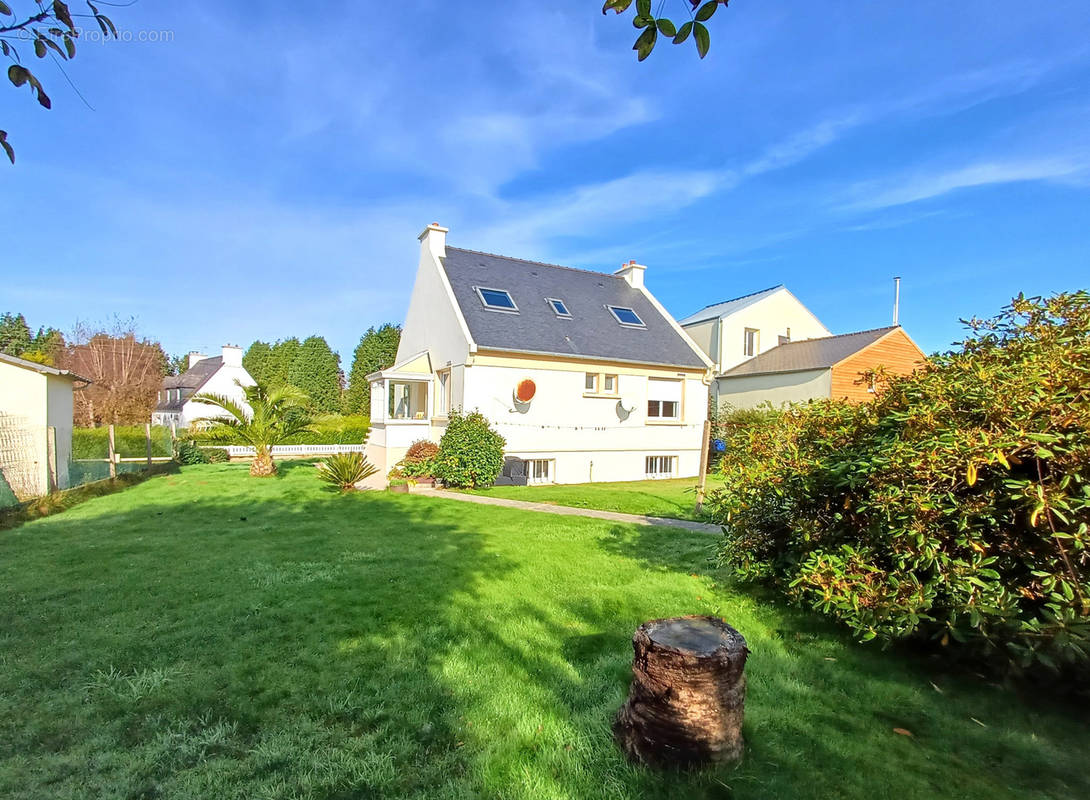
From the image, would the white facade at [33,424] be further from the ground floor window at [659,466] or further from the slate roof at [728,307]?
the slate roof at [728,307]

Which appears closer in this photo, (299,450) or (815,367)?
(815,367)

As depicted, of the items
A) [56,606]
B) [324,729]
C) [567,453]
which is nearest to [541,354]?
[567,453]

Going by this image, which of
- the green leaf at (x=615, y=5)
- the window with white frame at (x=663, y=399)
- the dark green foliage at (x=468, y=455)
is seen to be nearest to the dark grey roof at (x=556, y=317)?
the window with white frame at (x=663, y=399)

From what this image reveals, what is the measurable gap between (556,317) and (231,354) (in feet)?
109

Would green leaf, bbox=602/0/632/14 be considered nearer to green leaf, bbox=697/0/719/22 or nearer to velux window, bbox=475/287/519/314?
green leaf, bbox=697/0/719/22

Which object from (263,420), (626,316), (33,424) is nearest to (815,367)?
(626,316)

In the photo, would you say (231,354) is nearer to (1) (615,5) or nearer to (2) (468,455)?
(2) (468,455)

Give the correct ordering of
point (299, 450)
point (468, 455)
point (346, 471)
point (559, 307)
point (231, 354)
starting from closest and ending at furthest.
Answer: point (346, 471) → point (468, 455) → point (559, 307) → point (299, 450) → point (231, 354)

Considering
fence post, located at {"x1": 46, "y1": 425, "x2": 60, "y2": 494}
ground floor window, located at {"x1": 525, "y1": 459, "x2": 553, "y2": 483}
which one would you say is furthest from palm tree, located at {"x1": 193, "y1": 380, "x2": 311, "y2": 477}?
ground floor window, located at {"x1": 525, "y1": 459, "x2": 553, "y2": 483}

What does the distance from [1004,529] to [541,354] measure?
515 inches

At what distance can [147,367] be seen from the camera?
34062 millimetres

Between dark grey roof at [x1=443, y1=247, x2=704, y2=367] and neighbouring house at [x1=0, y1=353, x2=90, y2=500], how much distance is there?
10.1 m

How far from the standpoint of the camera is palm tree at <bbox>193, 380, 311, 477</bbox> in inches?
638

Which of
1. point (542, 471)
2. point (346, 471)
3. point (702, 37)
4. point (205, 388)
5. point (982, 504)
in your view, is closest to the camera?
point (702, 37)
